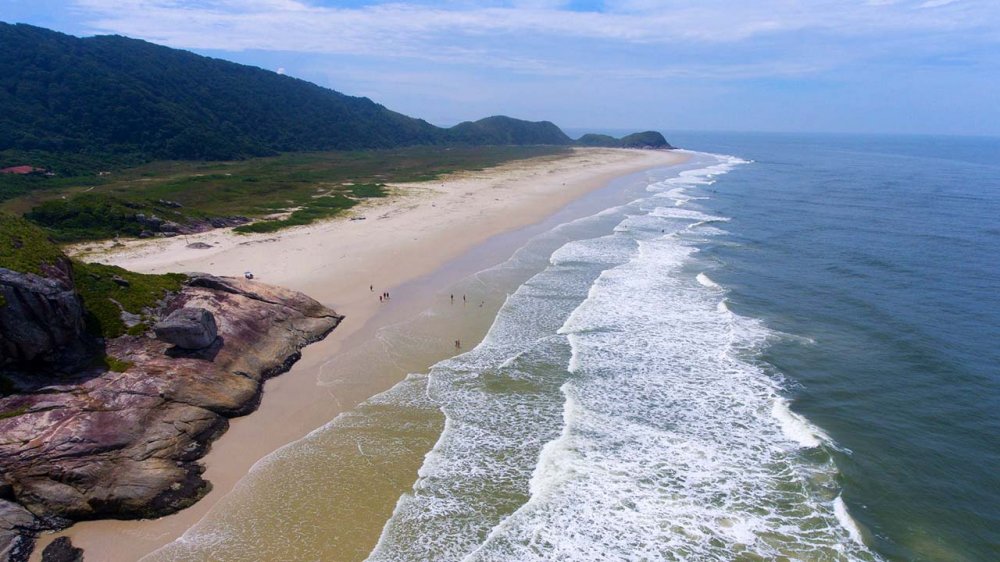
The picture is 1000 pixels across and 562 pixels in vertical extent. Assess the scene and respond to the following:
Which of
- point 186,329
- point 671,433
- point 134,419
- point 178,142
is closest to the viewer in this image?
point 134,419

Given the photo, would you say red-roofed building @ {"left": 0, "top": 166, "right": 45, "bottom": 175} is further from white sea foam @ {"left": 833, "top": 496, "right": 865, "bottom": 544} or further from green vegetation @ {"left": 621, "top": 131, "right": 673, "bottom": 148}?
green vegetation @ {"left": 621, "top": 131, "right": 673, "bottom": 148}

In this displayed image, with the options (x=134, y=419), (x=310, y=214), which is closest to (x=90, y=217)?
(x=310, y=214)

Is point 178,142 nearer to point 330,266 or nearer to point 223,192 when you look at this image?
point 223,192

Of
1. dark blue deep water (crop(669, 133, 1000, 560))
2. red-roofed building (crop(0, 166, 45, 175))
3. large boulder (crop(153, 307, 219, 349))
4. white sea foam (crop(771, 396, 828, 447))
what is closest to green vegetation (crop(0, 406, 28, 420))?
large boulder (crop(153, 307, 219, 349))

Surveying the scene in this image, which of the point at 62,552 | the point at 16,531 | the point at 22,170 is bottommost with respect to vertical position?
the point at 62,552

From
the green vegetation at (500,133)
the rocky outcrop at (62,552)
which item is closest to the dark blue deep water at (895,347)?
the rocky outcrop at (62,552)
